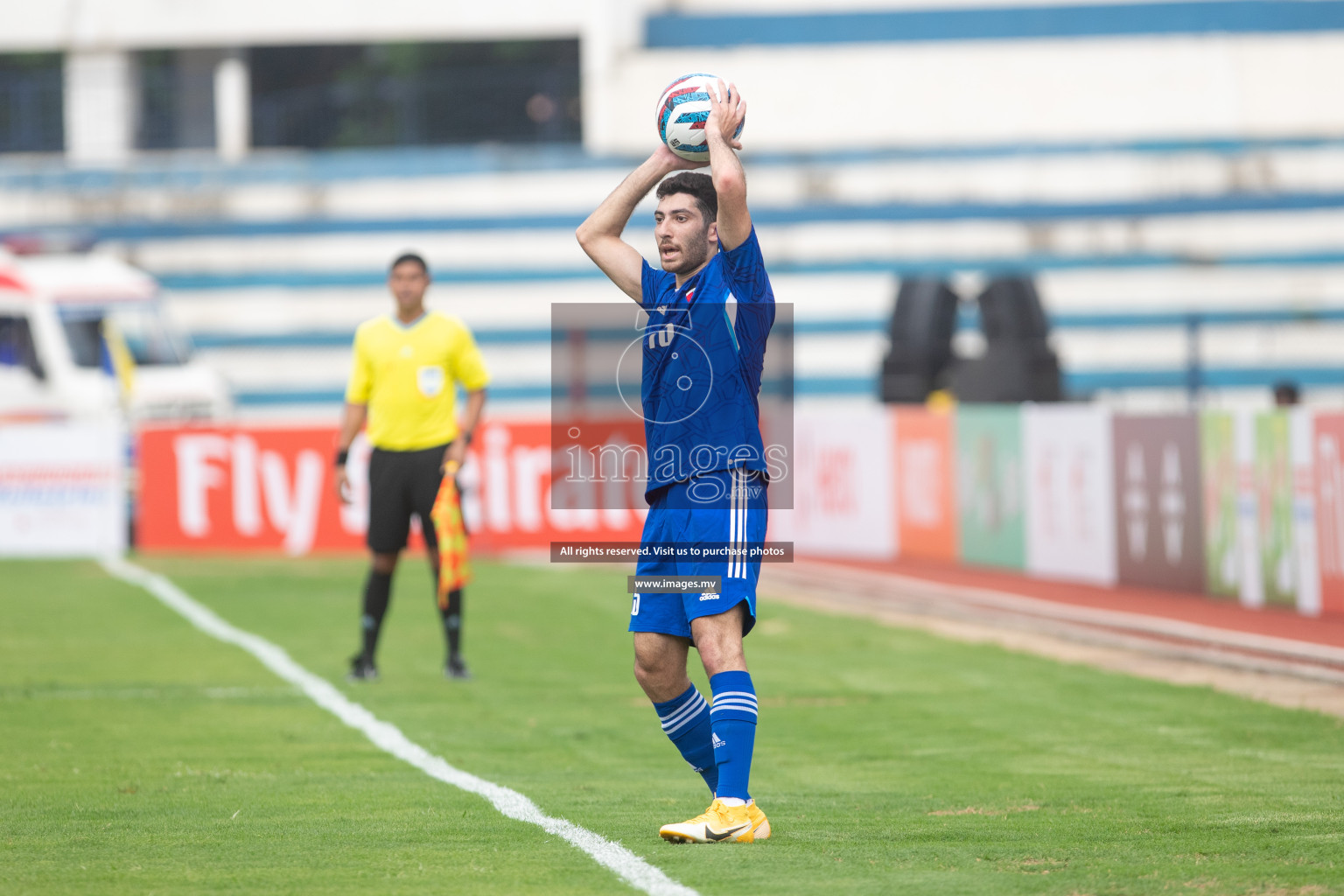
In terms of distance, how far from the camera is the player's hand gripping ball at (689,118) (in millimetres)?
6301

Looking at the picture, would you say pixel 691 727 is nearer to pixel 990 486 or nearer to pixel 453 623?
pixel 453 623

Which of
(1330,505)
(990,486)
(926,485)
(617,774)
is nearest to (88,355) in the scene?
(926,485)

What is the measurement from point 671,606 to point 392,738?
313 cm

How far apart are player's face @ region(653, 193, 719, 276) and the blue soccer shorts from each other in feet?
2.31

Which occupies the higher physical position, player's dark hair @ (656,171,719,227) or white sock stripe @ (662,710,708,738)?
player's dark hair @ (656,171,719,227)

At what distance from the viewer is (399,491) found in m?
11.0

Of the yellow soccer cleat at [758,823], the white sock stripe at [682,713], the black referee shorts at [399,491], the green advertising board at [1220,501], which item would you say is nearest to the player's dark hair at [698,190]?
the white sock stripe at [682,713]

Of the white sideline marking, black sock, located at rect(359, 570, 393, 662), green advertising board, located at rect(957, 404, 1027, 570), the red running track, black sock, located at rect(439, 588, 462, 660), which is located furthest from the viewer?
green advertising board, located at rect(957, 404, 1027, 570)

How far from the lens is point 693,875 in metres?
5.55

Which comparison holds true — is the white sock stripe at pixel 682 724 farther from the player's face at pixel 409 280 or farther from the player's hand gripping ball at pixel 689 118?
the player's face at pixel 409 280

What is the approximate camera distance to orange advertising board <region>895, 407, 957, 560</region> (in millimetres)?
19828

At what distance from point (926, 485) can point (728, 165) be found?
14709 mm

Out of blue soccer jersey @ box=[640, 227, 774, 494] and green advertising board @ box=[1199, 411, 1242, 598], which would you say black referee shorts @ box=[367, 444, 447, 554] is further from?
green advertising board @ box=[1199, 411, 1242, 598]

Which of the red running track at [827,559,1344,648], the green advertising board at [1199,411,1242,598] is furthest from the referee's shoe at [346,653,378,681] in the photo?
the green advertising board at [1199,411,1242,598]
